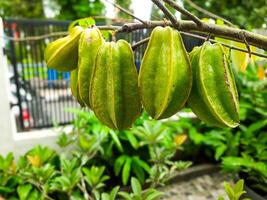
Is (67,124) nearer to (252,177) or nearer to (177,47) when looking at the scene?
(252,177)

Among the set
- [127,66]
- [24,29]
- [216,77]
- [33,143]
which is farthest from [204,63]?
[24,29]

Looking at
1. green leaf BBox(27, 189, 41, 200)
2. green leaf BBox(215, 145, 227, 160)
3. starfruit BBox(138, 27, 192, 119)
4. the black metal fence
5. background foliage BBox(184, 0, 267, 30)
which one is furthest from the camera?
background foliage BBox(184, 0, 267, 30)

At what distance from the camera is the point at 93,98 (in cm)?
66

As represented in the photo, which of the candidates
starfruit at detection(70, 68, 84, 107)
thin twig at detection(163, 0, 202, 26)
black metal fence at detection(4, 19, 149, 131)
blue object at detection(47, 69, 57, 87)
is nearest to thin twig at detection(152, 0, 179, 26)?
thin twig at detection(163, 0, 202, 26)

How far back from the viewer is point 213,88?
2.07 ft

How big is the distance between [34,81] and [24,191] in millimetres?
1322

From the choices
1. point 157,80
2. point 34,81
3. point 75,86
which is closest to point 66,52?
point 75,86

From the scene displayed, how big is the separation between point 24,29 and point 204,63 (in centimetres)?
239

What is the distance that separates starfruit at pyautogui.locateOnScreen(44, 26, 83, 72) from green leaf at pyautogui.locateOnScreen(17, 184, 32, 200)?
1291 millimetres

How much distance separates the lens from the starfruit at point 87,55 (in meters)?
0.67

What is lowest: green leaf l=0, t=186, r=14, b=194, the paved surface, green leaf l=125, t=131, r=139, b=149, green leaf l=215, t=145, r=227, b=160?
the paved surface

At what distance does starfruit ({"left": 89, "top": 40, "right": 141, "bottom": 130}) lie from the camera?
64cm

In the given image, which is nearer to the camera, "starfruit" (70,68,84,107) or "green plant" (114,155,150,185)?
"starfruit" (70,68,84,107)

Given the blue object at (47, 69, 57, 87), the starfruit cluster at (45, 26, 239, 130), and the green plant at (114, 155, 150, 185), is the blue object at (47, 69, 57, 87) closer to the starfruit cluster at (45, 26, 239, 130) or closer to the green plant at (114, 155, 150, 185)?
the green plant at (114, 155, 150, 185)
